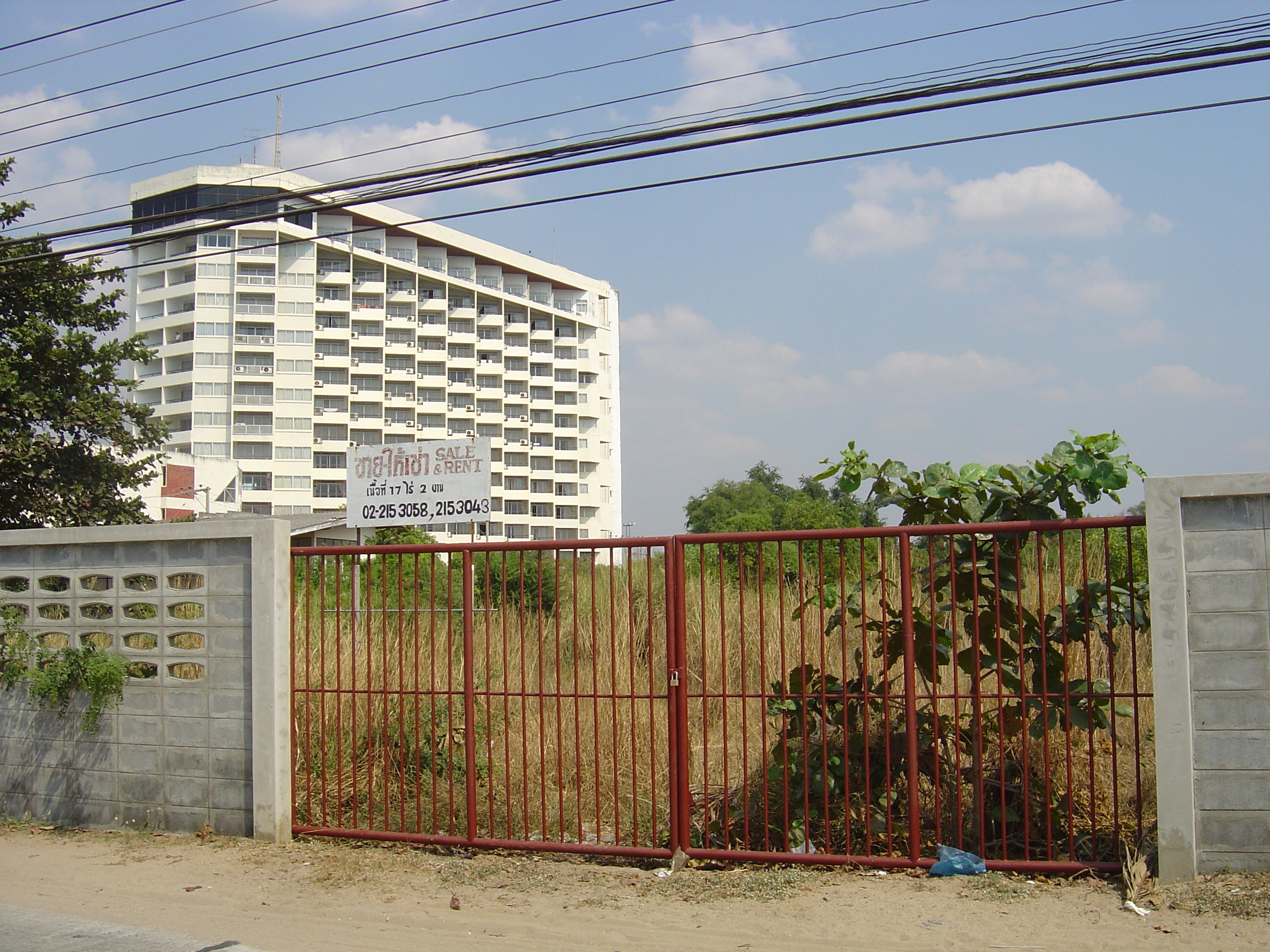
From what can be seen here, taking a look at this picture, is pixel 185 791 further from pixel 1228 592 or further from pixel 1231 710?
pixel 1228 592

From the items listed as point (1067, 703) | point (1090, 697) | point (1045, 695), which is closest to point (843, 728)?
point (1045, 695)

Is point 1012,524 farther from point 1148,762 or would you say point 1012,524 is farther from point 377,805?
point 377,805

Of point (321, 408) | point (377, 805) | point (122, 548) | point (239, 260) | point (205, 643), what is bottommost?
point (377, 805)

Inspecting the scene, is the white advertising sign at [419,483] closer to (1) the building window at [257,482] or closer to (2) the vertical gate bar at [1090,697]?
(2) the vertical gate bar at [1090,697]

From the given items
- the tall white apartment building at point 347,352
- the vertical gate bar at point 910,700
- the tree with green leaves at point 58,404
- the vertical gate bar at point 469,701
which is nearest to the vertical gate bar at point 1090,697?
the vertical gate bar at point 910,700

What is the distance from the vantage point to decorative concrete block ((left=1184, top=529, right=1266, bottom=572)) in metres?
5.73

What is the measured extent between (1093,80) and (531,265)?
96.5 m

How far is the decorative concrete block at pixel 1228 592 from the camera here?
571cm

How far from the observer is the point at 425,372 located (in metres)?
91.2

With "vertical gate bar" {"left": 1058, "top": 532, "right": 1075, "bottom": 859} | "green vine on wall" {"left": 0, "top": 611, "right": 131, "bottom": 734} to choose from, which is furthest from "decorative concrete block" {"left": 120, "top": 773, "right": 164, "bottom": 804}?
"vertical gate bar" {"left": 1058, "top": 532, "right": 1075, "bottom": 859}

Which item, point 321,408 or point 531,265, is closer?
point 321,408

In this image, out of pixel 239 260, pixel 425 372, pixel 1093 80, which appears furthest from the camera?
pixel 425 372

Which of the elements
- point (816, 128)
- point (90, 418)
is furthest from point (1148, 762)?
point (90, 418)

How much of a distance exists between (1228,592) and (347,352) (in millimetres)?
83755
